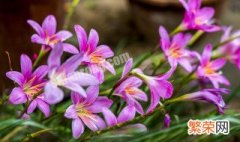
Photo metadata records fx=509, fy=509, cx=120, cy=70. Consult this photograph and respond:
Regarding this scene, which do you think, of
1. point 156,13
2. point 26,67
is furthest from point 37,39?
point 156,13

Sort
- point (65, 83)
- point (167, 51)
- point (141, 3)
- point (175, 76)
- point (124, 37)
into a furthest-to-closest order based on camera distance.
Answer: point (124, 37), point (141, 3), point (175, 76), point (167, 51), point (65, 83)

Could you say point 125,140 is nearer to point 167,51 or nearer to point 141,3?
point 167,51

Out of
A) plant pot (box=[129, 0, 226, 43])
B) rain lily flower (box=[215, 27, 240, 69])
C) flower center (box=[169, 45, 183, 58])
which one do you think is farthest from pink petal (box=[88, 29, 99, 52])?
plant pot (box=[129, 0, 226, 43])

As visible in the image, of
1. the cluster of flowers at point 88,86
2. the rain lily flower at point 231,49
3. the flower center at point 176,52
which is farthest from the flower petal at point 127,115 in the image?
the rain lily flower at point 231,49

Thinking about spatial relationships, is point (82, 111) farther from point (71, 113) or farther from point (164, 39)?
point (164, 39)

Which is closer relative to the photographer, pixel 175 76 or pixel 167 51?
pixel 167 51

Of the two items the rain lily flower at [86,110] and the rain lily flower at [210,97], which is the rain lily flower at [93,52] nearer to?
the rain lily flower at [86,110]

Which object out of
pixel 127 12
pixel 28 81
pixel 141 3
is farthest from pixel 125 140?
pixel 127 12
